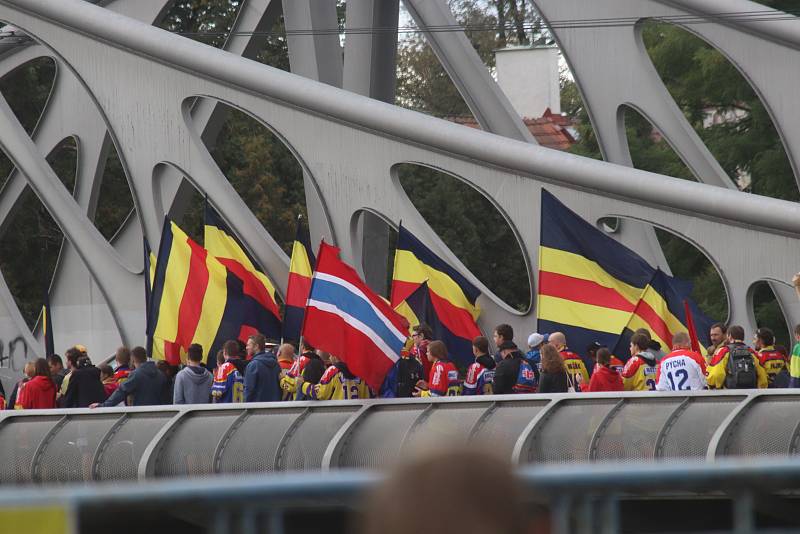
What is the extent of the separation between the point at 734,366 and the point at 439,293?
6115mm

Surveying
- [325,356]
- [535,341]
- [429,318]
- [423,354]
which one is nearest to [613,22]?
[429,318]

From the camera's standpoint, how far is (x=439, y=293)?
19656 millimetres

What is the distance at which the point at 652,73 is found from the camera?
86.9ft

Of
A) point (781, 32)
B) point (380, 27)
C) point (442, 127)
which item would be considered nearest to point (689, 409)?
point (442, 127)

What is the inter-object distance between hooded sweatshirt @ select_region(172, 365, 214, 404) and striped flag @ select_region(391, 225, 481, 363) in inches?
154

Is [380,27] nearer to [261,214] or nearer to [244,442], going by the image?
[244,442]

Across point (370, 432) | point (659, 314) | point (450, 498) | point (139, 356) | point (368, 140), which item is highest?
point (368, 140)

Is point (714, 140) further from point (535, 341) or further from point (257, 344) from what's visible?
point (257, 344)

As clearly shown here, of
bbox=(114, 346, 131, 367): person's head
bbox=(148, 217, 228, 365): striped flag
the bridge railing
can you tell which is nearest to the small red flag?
bbox=(148, 217, 228, 365): striped flag

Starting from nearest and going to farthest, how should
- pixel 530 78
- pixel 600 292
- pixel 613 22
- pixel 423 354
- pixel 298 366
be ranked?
1. pixel 298 366
2. pixel 423 354
3. pixel 600 292
4. pixel 613 22
5. pixel 530 78

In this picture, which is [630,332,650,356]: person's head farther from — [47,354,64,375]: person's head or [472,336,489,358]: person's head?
[47,354,64,375]: person's head

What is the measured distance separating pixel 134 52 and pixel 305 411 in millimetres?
13741

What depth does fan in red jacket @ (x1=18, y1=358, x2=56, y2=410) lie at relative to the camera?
16.9 meters

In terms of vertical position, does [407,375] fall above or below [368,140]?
below
